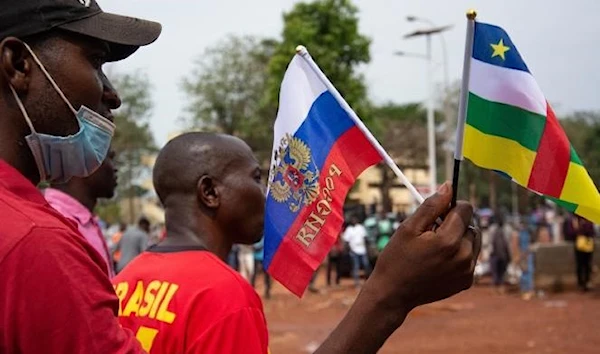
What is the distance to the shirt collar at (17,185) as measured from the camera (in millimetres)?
1564

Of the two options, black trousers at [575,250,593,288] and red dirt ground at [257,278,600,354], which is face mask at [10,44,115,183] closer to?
red dirt ground at [257,278,600,354]

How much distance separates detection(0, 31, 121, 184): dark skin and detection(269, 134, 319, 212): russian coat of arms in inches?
35.5

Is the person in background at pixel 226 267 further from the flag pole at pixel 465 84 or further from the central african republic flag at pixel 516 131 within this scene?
the central african republic flag at pixel 516 131

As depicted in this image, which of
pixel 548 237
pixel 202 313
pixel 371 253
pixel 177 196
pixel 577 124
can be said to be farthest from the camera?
pixel 577 124

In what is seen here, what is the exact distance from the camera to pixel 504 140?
234 centimetres

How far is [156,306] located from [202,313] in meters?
0.19

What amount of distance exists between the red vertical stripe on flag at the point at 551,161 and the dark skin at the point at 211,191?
3.60ft

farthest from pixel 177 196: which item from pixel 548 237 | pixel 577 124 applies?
pixel 577 124

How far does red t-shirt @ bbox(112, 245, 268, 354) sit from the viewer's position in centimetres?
224

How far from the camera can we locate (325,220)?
2.54 m

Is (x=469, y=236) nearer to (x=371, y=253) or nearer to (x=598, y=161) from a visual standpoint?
(x=371, y=253)

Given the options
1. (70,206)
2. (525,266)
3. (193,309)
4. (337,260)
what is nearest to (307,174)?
(193,309)

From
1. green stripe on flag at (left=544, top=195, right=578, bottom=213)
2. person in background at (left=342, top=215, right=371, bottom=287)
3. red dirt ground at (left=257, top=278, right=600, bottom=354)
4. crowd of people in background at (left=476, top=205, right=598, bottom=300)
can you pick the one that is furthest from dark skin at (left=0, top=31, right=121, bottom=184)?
person in background at (left=342, top=215, right=371, bottom=287)

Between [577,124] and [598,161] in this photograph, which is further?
[577,124]
